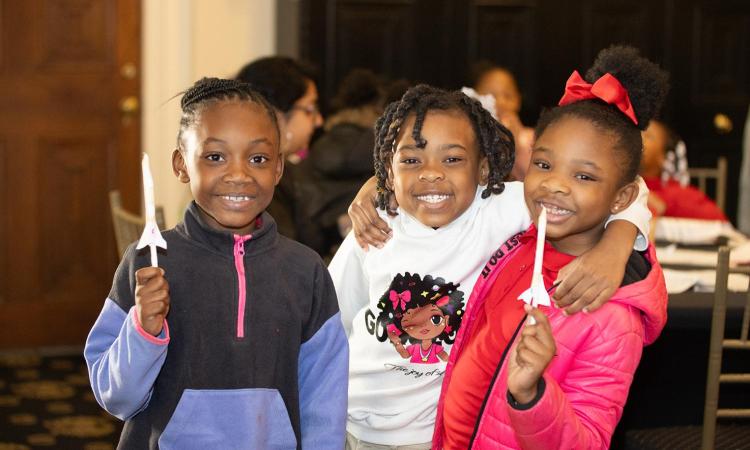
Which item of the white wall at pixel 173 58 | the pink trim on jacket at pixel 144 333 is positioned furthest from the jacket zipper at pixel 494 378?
the white wall at pixel 173 58

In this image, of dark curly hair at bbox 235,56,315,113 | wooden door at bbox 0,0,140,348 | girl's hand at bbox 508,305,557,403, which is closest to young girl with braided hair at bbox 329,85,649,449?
girl's hand at bbox 508,305,557,403

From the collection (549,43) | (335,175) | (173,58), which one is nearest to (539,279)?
(335,175)

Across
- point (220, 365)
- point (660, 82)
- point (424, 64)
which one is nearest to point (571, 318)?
point (660, 82)

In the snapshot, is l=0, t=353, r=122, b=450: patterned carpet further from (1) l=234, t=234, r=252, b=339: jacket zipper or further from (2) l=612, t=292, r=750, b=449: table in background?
(1) l=234, t=234, r=252, b=339: jacket zipper

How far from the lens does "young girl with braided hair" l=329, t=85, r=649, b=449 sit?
6.46 feet

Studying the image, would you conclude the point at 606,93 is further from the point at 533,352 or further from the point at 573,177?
the point at 533,352

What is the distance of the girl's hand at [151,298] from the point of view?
1554mm

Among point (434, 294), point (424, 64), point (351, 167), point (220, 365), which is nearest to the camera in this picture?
point (220, 365)

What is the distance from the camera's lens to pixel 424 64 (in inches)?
233

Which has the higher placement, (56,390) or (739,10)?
(739,10)

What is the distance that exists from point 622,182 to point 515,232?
0.27 meters

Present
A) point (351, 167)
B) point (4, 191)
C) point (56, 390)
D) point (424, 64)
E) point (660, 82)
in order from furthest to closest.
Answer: point (424, 64) < point (4, 191) < point (56, 390) < point (351, 167) < point (660, 82)

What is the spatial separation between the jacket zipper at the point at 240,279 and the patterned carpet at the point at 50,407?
2.28 meters

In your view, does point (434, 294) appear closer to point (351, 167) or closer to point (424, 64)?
point (351, 167)
